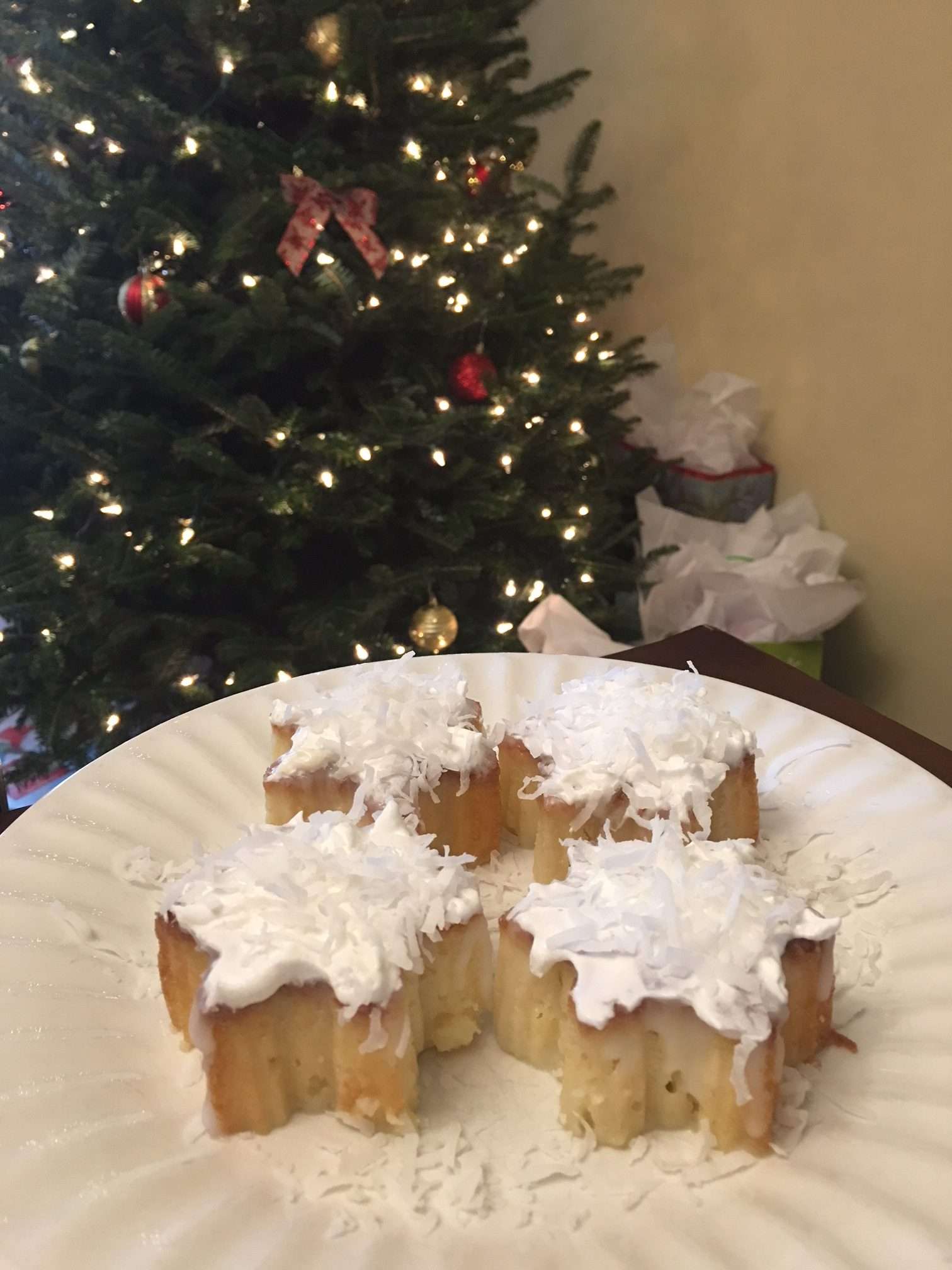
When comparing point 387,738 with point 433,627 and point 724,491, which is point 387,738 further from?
point 724,491

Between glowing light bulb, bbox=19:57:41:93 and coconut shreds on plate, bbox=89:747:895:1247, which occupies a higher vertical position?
glowing light bulb, bbox=19:57:41:93

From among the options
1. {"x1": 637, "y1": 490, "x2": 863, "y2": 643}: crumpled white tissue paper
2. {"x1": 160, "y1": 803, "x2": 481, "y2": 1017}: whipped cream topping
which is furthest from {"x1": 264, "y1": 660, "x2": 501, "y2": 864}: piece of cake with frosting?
{"x1": 637, "y1": 490, "x2": 863, "y2": 643}: crumpled white tissue paper

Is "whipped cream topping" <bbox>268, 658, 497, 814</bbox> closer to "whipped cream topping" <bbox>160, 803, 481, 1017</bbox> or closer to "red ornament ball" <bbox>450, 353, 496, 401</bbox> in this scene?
"whipped cream topping" <bbox>160, 803, 481, 1017</bbox>

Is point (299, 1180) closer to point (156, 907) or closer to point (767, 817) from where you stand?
point (156, 907)

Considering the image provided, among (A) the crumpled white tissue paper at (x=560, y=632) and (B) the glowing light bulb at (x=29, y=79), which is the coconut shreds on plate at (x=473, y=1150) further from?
(B) the glowing light bulb at (x=29, y=79)

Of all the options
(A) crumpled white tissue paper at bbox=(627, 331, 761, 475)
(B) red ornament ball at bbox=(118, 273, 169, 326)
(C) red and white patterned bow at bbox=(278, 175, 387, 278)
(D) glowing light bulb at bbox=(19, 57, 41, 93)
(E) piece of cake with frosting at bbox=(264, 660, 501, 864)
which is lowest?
(E) piece of cake with frosting at bbox=(264, 660, 501, 864)

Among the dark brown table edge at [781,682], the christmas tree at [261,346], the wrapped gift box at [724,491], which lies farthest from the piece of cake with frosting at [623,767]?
the wrapped gift box at [724,491]
